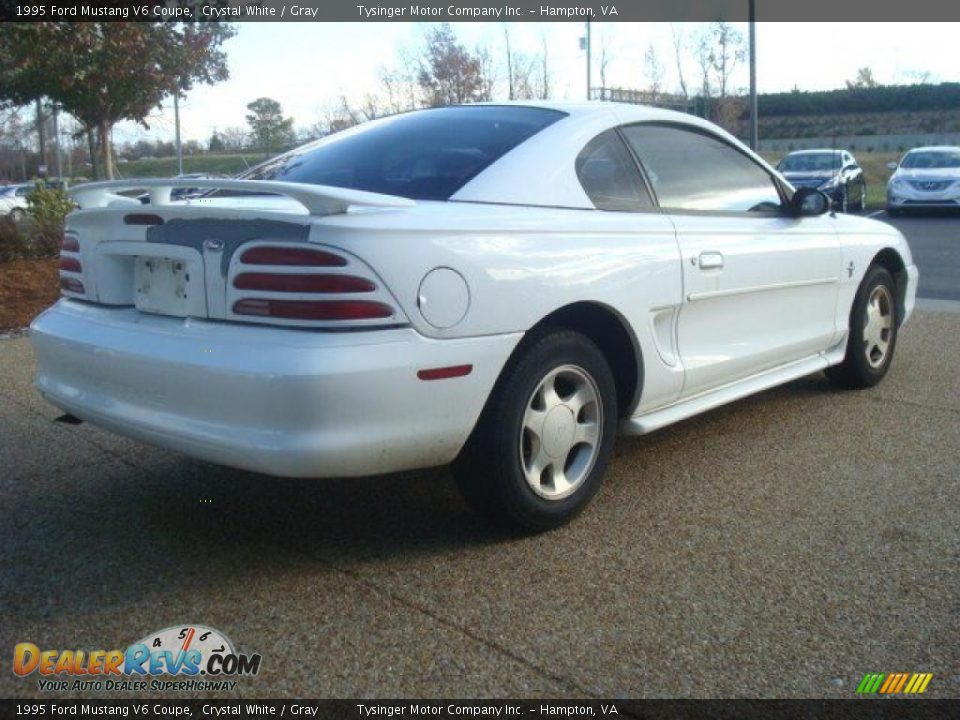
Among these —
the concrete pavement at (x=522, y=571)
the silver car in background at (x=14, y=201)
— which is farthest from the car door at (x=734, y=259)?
the silver car in background at (x=14, y=201)

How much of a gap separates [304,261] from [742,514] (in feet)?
6.14

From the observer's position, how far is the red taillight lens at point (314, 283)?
2.79 m

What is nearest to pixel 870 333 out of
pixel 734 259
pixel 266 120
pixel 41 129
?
pixel 734 259

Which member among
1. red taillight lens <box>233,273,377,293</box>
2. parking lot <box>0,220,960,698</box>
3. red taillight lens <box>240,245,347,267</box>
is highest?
red taillight lens <box>240,245,347,267</box>

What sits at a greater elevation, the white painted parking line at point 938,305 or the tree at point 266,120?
the tree at point 266,120

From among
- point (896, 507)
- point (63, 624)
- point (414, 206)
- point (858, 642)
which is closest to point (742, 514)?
point (896, 507)

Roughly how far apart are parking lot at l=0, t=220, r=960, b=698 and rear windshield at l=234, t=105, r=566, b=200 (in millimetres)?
1218

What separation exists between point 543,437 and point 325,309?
95 centimetres

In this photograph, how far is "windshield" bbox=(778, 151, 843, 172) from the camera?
20.6m

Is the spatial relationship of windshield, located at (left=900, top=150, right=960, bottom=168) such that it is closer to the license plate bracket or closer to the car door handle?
the car door handle

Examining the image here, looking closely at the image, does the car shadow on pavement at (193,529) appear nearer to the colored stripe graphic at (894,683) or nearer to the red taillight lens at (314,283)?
the red taillight lens at (314,283)

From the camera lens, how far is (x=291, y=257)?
2.83 metres

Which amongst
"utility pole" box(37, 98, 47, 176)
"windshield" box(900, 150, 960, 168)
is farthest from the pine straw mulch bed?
"windshield" box(900, 150, 960, 168)

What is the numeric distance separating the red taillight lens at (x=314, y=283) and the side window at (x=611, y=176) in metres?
1.18
